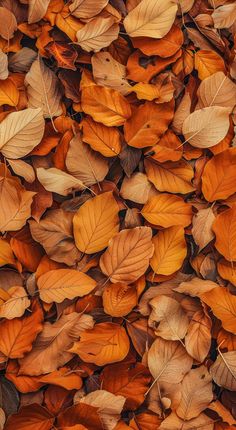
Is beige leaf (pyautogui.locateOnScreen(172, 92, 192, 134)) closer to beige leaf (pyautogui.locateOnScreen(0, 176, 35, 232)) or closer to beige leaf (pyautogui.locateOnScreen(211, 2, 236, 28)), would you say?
beige leaf (pyautogui.locateOnScreen(211, 2, 236, 28))

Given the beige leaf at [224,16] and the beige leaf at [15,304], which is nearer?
the beige leaf at [15,304]

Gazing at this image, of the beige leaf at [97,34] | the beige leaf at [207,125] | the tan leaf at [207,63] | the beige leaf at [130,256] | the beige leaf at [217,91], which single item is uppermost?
the beige leaf at [97,34]

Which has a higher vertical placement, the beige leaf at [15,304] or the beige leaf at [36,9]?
the beige leaf at [36,9]

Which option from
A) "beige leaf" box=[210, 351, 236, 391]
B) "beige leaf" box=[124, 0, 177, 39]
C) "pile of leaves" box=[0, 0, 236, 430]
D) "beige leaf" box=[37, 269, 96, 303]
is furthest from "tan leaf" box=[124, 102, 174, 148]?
"beige leaf" box=[210, 351, 236, 391]

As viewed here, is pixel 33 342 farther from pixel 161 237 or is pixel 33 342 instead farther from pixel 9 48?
pixel 9 48

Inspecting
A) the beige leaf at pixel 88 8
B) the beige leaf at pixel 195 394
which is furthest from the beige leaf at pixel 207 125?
the beige leaf at pixel 195 394

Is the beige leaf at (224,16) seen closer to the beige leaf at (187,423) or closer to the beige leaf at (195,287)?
the beige leaf at (195,287)
